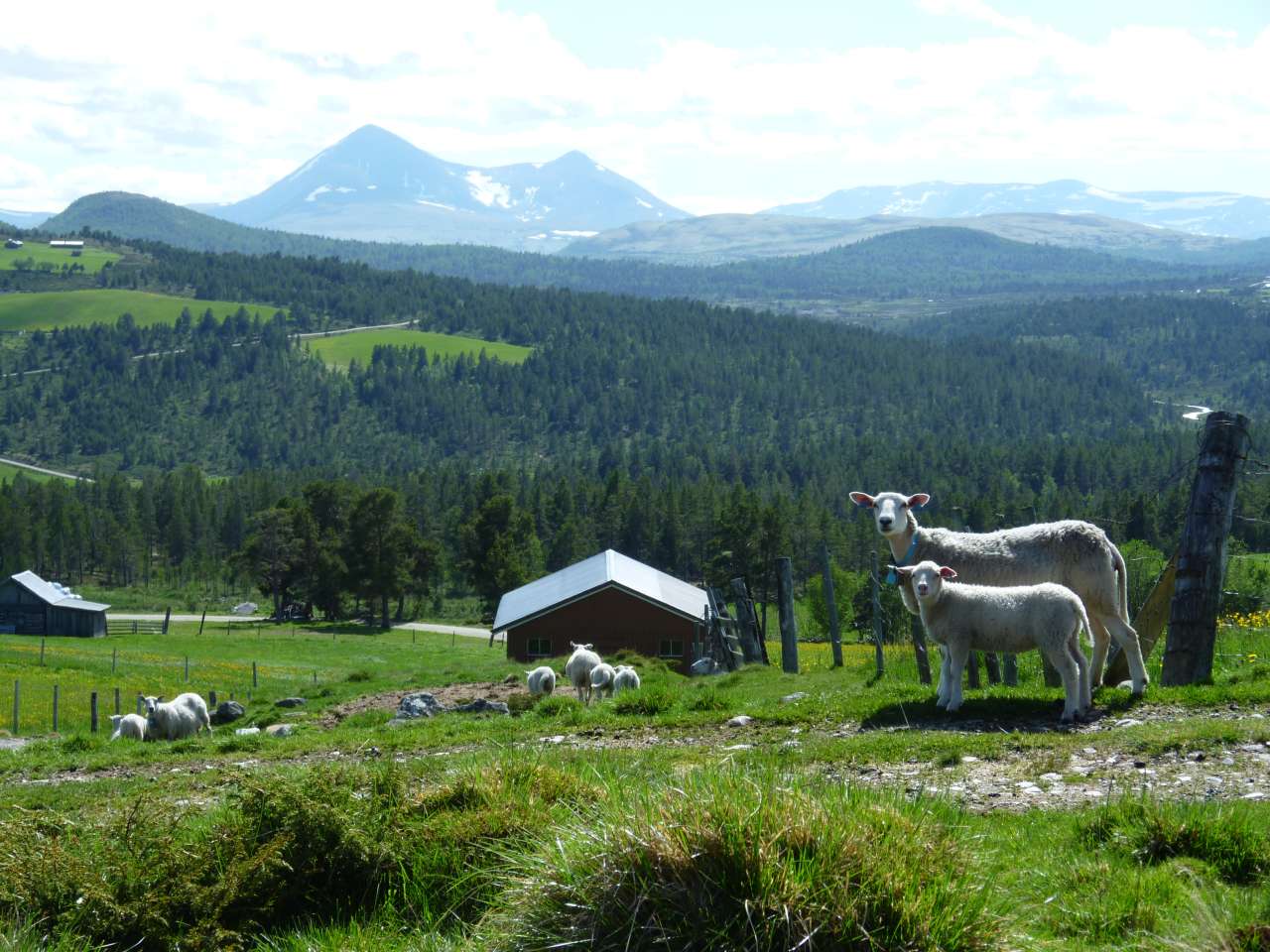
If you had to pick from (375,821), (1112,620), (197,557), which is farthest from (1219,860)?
(197,557)

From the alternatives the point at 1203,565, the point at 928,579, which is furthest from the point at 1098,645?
the point at 928,579

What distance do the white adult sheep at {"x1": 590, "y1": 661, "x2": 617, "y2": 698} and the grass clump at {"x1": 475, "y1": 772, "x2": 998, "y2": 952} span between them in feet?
53.7

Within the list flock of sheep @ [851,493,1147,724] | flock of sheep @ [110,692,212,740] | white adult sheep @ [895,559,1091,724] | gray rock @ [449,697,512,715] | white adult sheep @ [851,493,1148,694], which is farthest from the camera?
flock of sheep @ [110,692,212,740]

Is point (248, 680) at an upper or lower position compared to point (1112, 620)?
lower

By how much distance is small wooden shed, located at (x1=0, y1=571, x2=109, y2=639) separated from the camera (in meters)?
85.2

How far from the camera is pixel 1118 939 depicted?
566 centimetres

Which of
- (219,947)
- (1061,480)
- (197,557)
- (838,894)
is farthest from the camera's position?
(1061,480)

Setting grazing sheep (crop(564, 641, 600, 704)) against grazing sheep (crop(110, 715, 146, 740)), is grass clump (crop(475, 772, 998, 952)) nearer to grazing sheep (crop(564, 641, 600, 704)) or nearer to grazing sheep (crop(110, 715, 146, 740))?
grazing sheep (crop(564, 641, 600, 704))

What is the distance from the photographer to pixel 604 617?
4959 centimetres

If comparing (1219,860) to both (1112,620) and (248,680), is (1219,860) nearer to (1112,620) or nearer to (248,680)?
(1112,620)

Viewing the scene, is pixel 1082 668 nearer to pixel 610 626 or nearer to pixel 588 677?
pixel 588 677

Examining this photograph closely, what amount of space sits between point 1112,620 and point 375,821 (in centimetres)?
898

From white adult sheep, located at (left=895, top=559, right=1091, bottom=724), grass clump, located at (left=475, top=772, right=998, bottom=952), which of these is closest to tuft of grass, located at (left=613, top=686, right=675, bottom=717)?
white adult sheep, located at (left=895, top=559, right=1091, bottom=724)

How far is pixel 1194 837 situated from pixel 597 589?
41.8m
